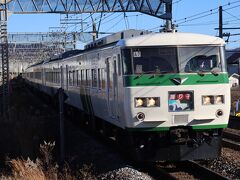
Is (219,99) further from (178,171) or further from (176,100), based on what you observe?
(178,171)

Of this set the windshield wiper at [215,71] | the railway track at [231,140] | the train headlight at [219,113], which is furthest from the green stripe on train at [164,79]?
the railway track at [231,140]

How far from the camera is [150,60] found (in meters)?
10.9

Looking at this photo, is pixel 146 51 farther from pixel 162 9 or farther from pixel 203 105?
pixel 162 9

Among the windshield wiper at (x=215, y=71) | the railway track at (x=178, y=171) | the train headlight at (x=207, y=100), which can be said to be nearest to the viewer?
the railway track at (x=178, y=171)

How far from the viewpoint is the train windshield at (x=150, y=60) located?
10820mm

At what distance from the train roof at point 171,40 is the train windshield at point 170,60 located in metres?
0.11

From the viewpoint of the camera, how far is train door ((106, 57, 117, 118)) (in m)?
11.9

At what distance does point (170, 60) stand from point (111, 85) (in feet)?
6.72

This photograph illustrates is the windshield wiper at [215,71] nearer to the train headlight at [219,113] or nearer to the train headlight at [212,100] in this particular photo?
the train headlight at [212,100]

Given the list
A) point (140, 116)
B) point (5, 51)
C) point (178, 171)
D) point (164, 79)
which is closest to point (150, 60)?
point (164, 79)

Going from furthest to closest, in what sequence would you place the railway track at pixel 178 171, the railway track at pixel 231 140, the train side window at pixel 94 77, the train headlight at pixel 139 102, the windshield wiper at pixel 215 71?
the train side window at pixel 94 77 → the railway track at pixel 231 140 → the windshield wiper at pixel 215 71 → the train headlight at pixel 139 102 → the railway track at pixel 178 171

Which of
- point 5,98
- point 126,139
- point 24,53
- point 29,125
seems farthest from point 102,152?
point 24,53

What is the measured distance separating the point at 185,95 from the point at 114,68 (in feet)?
6.54

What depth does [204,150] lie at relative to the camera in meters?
10.9
